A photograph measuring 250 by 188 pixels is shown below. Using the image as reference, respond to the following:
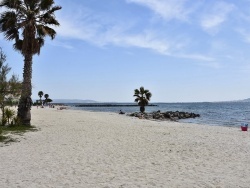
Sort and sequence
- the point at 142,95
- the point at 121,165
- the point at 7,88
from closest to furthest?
the point at 121,165 < the point at 7,88 < the point at 142,95

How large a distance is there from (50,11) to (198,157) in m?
16.1

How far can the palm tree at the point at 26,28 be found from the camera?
21.0m

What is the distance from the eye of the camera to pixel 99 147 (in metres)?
14.3

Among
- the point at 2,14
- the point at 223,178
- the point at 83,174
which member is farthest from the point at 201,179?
the point at 2,14

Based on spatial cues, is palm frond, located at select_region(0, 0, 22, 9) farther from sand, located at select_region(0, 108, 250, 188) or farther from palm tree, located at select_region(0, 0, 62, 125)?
sand, located at select_region(0, 108, 250, 188)

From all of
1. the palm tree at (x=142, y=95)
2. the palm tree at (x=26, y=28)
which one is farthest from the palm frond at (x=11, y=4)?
the palm tree at (x=142, y=95)


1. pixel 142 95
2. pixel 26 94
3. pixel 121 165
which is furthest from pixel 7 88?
pixel 142 95

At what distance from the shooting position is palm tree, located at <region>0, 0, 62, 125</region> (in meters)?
21.0

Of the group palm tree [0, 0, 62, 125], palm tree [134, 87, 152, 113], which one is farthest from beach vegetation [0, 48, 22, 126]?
palm tree [134, 87, 152, 113]

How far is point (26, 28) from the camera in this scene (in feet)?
69.1

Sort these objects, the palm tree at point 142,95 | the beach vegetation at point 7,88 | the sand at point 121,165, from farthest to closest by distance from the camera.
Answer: the palm tree at point 142,95
the beach vegetation at point 7,88
the sand at point 121,165

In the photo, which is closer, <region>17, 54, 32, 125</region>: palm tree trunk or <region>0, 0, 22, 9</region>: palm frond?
<region>0, 0, 22, 9</region>: palm frond

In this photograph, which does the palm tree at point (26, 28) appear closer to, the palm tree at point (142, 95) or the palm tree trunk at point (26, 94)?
the palm tree trunk at point (26, 94)

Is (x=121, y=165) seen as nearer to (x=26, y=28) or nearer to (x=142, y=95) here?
(x=26, y=28)
